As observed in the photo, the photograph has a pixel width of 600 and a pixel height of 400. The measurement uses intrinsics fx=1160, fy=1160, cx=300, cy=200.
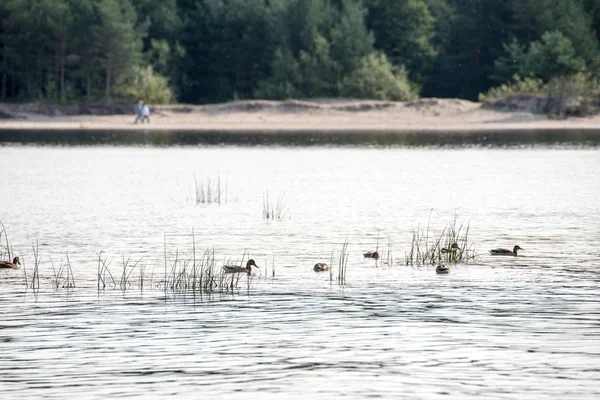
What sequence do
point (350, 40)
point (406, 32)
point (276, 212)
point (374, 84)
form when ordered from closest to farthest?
point (276, 212), point (374, 84), point (350, 40), point (406, 32)

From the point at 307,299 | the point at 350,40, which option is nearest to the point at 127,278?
the point at 307,299

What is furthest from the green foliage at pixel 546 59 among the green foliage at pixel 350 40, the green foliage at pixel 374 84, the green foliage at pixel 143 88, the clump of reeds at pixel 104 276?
the clump of reeds at pixel 104 276

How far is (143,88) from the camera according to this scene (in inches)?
4195

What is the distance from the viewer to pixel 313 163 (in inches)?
2403

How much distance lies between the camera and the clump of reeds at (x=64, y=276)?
21562 millimetres

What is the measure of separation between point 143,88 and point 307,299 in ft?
290

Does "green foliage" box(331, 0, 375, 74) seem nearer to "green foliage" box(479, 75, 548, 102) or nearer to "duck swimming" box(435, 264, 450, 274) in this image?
"green foliage" box(479, 75, 548, 102)

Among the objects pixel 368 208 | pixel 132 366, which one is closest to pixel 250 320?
pixel 132 366

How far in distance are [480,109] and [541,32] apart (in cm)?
1242

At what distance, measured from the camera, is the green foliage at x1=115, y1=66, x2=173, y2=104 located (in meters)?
107

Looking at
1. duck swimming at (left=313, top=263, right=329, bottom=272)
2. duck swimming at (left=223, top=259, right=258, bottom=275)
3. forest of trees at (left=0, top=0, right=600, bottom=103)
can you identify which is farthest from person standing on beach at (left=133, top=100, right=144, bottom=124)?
duck swimming at (left=223, top=259, right=258, bottom=275)

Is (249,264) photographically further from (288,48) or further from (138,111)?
(288,48)

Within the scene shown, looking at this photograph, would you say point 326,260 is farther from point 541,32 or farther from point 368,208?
point 541,32

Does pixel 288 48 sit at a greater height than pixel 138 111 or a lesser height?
greater
